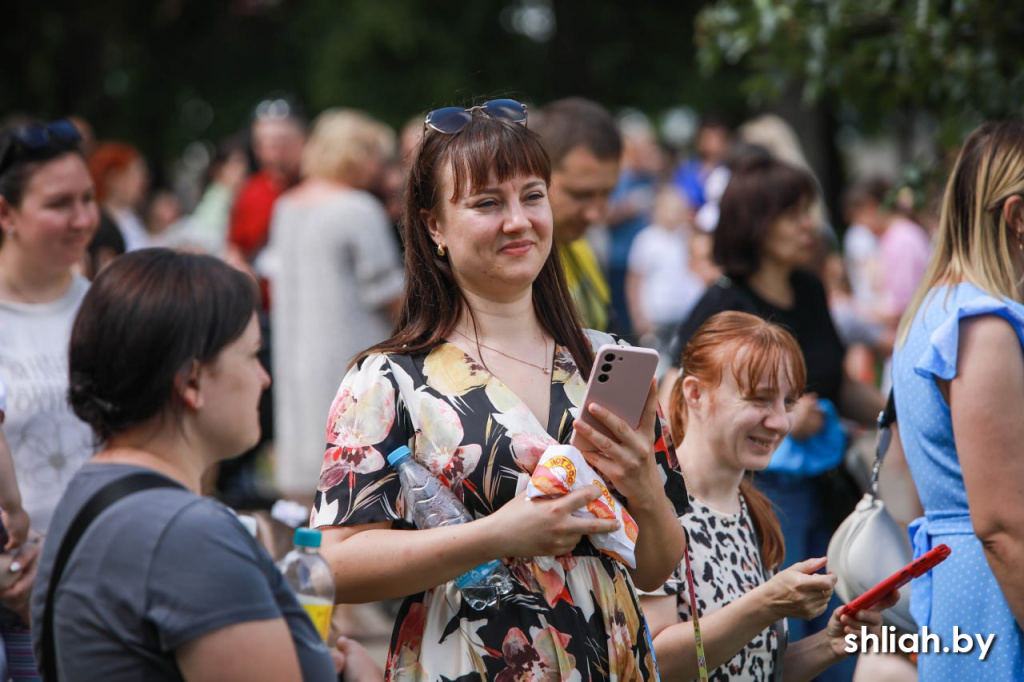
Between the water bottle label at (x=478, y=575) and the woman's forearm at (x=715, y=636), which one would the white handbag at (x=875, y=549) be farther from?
the water bottle label at (x=478, y=575)

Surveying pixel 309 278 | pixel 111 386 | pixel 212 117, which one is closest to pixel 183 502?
pixel 111 386

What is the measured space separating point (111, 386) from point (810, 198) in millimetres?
3410

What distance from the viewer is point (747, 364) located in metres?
3.31

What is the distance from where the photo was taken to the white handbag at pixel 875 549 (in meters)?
3.58

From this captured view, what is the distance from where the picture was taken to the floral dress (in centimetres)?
255

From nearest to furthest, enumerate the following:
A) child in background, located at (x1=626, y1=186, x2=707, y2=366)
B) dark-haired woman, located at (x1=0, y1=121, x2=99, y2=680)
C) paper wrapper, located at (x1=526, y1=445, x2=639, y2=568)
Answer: paper wrapper, located at (x1=526, y1=445, x2=639, y2=568)
dark-haired woman, located at (x1=0, y1=121, x2=99, y2=680)
child in background, located at (x1=626, y1=186, x2=707, y2=366)

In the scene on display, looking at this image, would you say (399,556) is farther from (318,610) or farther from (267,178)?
(267,178)

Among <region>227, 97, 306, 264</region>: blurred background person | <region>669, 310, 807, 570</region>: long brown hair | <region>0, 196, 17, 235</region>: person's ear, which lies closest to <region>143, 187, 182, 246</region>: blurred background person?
<region>227, 97, 306, 264</region>: blurred background person

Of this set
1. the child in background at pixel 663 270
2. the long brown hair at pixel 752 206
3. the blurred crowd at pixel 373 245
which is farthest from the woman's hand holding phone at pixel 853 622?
the child in background at pixel 663 270

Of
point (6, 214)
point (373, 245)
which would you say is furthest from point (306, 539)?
→ point (373, 245)

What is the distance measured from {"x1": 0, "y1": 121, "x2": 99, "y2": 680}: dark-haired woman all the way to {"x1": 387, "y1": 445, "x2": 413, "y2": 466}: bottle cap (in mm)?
1476

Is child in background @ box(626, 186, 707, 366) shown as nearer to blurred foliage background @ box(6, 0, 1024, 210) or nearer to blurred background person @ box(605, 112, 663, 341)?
blurred background person @ box(605, 112, 663, 341)

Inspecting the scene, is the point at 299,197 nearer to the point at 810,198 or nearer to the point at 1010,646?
the point at 810,198

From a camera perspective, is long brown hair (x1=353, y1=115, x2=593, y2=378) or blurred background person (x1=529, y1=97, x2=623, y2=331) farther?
blurred background person (x1=529, y1=97, x2=623, y2=331)
